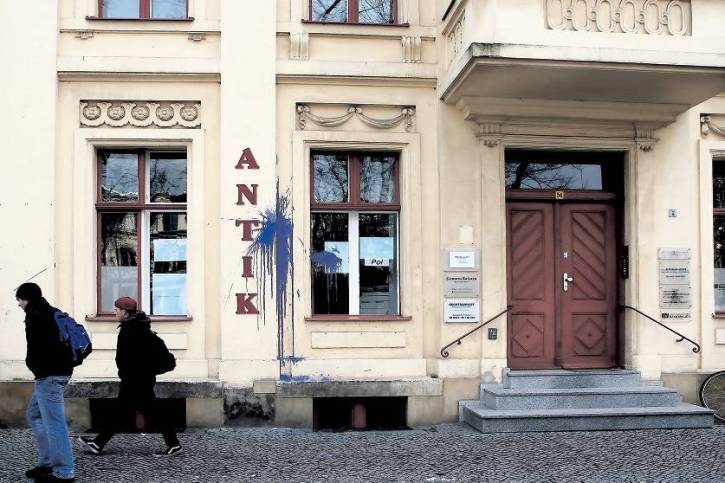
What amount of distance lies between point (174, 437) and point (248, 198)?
3004mm

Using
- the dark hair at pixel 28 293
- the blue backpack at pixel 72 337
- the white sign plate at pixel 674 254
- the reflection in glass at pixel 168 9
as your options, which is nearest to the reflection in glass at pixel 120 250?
the reflection in glass at pixel 168 9

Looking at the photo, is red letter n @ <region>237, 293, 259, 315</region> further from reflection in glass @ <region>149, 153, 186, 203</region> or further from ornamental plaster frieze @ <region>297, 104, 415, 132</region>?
ornamental plaster frieze @ <region>297, 104, 415, 132</region>

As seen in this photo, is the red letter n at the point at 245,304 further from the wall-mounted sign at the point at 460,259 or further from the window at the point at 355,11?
the window at the point at 355,11

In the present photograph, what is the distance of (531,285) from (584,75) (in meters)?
2.81

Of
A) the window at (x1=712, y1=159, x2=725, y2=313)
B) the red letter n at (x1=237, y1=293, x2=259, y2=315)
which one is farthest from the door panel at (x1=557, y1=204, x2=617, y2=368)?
the red letter n at (x1=237, y1=293, x2=259, y2=315)

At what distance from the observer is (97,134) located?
9.27m

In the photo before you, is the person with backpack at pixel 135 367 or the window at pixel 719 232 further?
the window at pixel 719 232

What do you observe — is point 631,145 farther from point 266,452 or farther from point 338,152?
point 266,452

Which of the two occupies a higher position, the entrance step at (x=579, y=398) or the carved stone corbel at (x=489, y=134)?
the carved stone corbel at (x=489, y=134)

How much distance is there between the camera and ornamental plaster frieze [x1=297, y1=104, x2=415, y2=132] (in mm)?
9473

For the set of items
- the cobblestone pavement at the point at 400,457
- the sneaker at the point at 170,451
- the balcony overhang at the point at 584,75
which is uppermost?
the balcony overhang at the point at 584,75

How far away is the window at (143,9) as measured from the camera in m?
9.52

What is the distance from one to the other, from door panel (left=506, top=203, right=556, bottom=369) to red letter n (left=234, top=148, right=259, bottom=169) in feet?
11.0

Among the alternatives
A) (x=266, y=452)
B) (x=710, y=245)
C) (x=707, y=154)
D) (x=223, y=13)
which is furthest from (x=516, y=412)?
(x=223, y=13)
